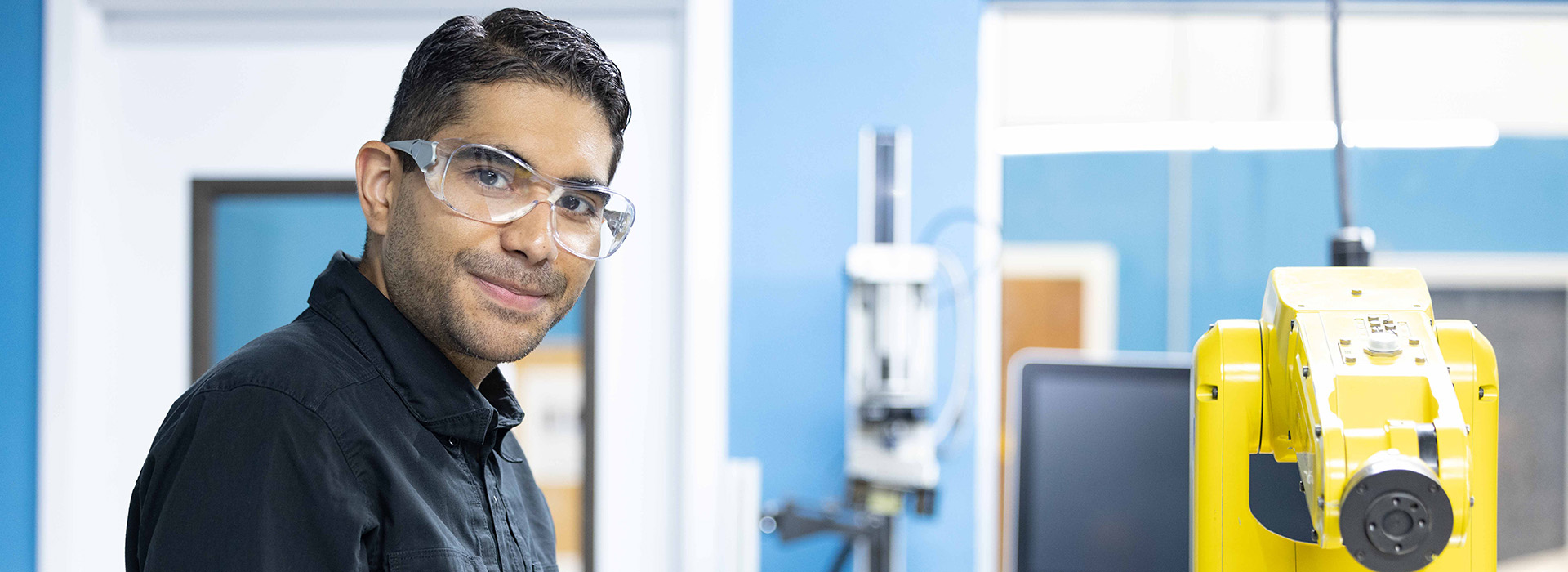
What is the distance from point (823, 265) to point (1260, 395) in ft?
3.64

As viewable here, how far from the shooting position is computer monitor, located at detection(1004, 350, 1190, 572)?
1145mm

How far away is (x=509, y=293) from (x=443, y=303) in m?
0.06

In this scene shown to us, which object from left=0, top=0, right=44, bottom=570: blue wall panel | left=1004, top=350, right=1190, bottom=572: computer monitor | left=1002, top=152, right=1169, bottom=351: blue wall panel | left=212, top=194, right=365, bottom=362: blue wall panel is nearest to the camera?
left=1004, top=350, right=1190, bottom=572: computer monitor

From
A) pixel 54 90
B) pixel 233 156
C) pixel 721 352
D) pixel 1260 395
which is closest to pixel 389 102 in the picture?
pixel 233 156

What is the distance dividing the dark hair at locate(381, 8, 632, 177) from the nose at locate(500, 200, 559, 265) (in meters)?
0.11

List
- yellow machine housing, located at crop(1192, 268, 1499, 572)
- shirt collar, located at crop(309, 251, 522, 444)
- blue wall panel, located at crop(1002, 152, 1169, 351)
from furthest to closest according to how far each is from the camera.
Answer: blue wall panel, located at crop(1002, 152, 1169, 351), shirt collar, located at crop(309, 251, 522, 444), yellow machine housing, located at crop(1192, 268, 1499, 572)

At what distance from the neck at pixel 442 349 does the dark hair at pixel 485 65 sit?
100 mm

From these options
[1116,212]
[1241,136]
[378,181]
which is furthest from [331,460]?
[1241,136]

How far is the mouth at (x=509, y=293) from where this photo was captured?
0.78 meters

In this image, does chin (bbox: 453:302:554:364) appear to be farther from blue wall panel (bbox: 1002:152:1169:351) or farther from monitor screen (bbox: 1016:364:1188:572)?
blue wall panel (bbox: 1002:152:1169:351)

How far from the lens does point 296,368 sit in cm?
64

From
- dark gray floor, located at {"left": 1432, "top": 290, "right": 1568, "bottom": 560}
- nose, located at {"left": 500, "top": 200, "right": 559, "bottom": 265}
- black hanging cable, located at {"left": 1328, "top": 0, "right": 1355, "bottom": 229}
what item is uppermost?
black hanging cable, located at {"left": 1328, "top": 0, "right": 1355, "bottom": 229}

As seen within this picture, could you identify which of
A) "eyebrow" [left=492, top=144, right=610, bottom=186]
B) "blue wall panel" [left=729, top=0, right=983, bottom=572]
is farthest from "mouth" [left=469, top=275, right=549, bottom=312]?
"blue wall panel" [left=729, top=0, right=983, bottom=572]

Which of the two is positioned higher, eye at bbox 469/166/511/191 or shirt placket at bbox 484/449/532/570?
eye at bbox 469/166/511/191
